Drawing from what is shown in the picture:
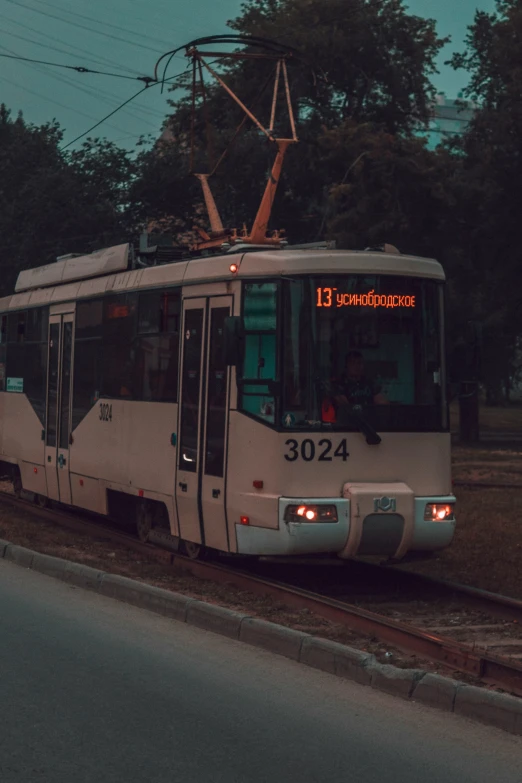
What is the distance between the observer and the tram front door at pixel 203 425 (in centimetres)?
1133

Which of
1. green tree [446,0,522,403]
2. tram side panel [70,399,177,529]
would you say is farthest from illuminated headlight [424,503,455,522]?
green tree [446,0,522,403]

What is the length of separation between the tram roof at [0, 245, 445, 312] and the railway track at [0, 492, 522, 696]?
2.56 meters

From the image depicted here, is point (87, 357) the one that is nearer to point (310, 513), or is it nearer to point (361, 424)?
point (361, 424)

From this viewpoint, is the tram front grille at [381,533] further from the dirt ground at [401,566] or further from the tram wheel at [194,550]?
the tram wheel at [194,550]

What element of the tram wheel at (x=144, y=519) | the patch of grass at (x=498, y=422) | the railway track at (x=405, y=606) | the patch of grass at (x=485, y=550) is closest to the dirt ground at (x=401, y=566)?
the patch of grass at (x=485, y=550)

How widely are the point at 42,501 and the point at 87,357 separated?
3635mm

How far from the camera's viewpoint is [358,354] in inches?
428

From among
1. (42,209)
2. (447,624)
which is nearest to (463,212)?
(42,209)

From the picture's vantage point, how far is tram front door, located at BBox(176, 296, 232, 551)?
11328 mm

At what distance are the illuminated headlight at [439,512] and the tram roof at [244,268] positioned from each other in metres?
1.92

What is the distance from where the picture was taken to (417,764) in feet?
19.6

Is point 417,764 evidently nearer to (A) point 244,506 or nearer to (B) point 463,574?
(A) point 244,506

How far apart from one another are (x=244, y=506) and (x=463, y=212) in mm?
23669

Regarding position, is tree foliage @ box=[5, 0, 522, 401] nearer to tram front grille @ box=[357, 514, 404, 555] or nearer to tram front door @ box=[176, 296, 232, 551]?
tram front door @ box=[176, 296, 232, 551]
